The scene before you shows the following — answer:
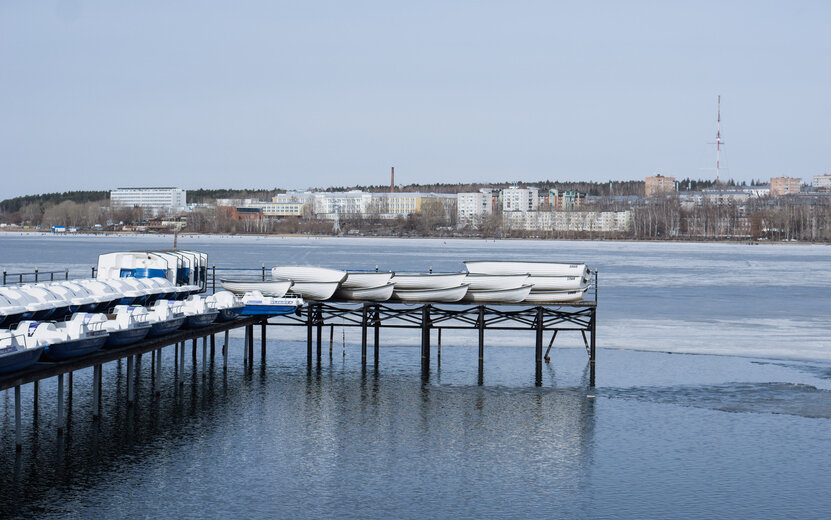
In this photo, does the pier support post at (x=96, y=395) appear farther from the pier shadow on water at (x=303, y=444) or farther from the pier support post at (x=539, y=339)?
the pier support post at (x=539, y=339)

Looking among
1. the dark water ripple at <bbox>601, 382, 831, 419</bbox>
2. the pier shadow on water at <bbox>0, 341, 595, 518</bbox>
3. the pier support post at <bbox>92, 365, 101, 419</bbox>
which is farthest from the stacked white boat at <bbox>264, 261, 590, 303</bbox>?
the pier support post at <bbox>92, 365, 101, 419</bbox>

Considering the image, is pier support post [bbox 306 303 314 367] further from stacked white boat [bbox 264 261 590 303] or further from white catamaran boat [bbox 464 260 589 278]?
white catamaran boat [bbox 464 260 589 278]

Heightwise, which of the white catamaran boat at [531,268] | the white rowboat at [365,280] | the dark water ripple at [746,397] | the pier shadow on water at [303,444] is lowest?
the pier shadow on water at [303,444]

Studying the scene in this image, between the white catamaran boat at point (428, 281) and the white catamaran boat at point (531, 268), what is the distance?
0.93 m

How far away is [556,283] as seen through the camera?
32.5 metres

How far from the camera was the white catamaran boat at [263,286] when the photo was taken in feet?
109

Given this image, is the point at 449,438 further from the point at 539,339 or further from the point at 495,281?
the point at 495,281

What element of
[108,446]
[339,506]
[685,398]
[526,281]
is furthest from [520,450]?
[526,281]

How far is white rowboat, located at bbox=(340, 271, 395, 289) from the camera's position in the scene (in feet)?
109

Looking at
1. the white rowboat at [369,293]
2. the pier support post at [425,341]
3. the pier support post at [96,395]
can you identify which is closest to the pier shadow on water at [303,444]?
the pier support post at [96,395]

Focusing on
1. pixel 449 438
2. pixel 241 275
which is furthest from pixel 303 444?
pixel 241 275

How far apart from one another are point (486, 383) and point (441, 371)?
2369 mm

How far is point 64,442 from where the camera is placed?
2155cm

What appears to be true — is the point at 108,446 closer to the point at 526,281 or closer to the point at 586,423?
the point at 586,423
